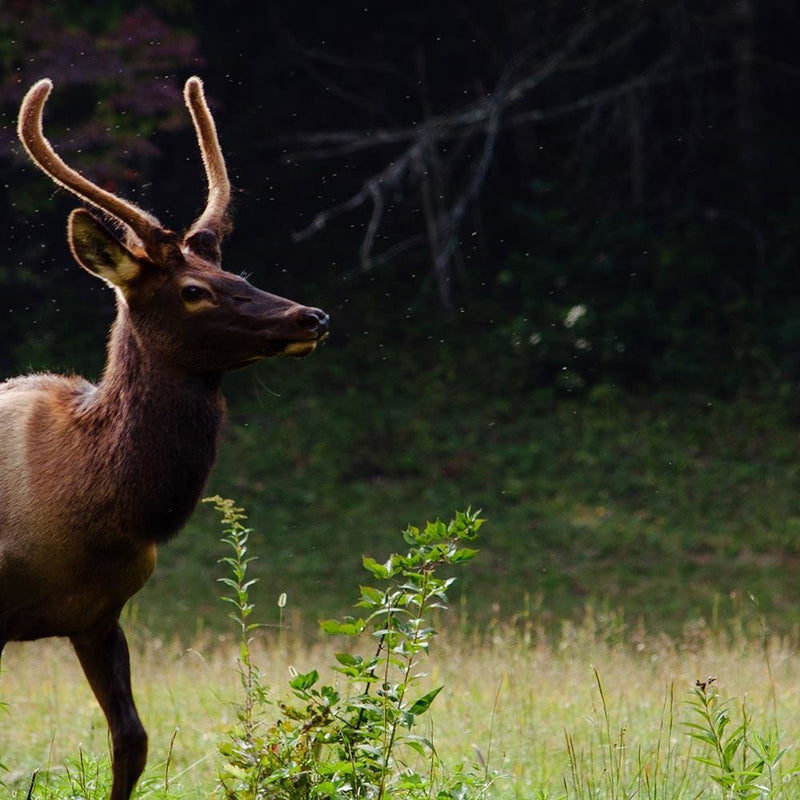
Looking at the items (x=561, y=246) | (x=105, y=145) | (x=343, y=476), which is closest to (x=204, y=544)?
(x=343, y=476)

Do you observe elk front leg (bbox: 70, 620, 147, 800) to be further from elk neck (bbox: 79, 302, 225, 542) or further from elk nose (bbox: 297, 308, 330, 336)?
elk nose (bbox: 297, 308, 330, 336)

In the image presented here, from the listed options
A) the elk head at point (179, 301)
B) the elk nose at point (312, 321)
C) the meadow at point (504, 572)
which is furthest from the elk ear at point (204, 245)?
the meadow at point (504, 572)

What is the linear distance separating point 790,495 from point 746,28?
21.0ft

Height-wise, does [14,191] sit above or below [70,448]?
above

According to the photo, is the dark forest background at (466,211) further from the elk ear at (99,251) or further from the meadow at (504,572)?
the elk ear at (99,251)

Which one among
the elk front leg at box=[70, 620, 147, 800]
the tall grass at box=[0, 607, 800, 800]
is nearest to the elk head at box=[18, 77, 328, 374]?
the elk front leg at box=[70, 620, 147, 800]

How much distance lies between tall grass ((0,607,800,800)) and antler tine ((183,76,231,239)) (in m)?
1.45

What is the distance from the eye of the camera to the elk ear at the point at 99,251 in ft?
14.8

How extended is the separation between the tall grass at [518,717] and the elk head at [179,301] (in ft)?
3.66

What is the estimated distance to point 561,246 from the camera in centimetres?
1825

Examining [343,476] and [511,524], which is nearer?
[511,524]

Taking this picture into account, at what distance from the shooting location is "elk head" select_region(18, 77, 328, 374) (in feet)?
14.8

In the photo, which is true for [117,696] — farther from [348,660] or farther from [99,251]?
[99,251]

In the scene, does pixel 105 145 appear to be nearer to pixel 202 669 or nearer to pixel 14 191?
pixel 14 191
